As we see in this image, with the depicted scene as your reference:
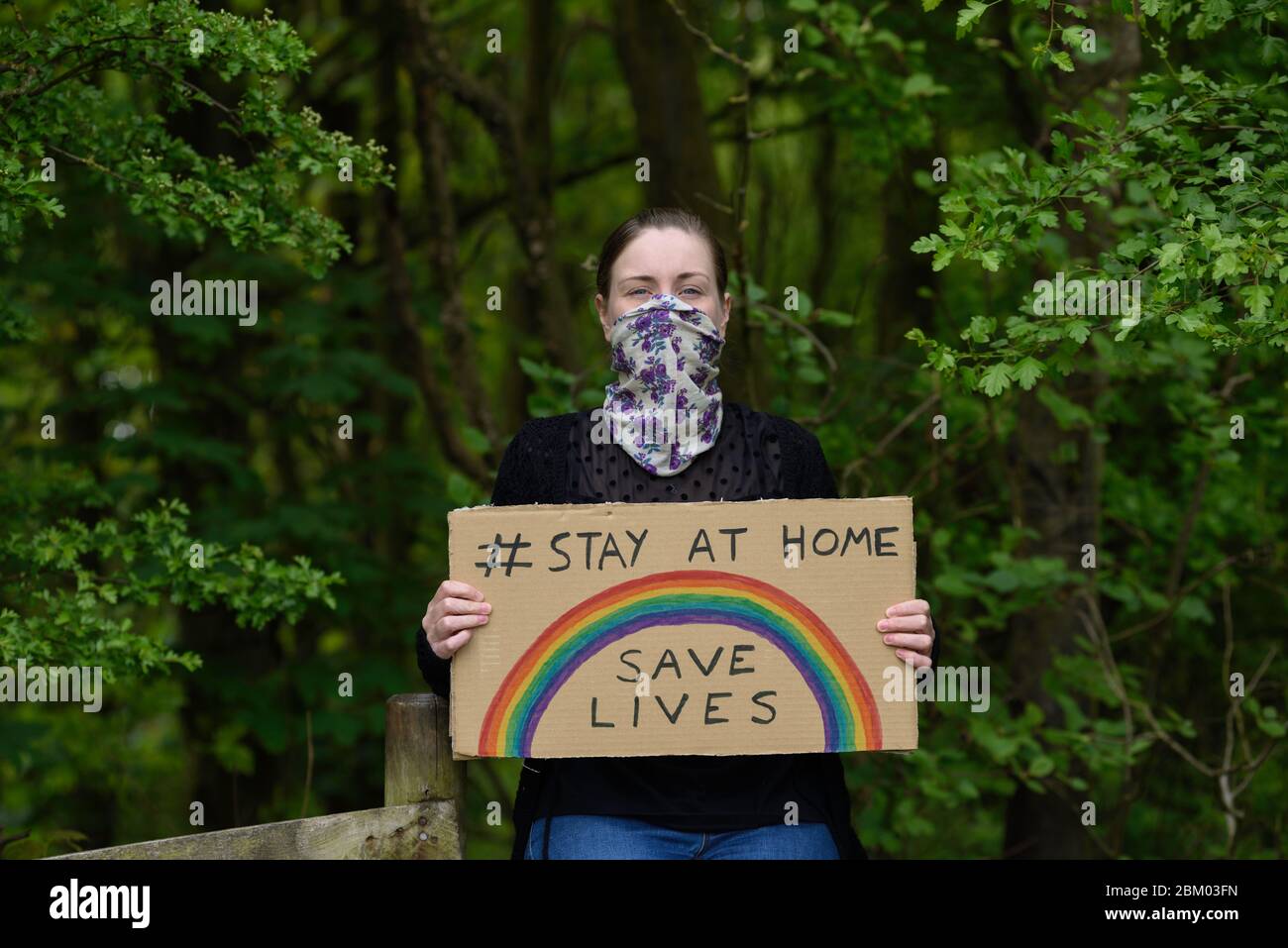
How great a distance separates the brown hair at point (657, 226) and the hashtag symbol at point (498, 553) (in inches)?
28.5

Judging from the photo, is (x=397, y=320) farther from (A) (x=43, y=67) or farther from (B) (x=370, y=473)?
(A) (x=43, y=67)

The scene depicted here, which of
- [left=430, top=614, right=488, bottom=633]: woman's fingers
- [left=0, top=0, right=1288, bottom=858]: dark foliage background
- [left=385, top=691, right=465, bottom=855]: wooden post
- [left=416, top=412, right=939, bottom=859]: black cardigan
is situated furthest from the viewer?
[left=0, top=0, right=1288, bottom=858]: dark foliage background

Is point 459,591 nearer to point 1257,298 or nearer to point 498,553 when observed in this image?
point 498,553

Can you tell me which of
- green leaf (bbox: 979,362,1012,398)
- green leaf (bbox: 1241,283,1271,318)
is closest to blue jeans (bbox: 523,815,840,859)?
green leaf (bbox: 979,362,1012,398)

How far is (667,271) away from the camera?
295cm

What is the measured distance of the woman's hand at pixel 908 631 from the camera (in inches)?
104

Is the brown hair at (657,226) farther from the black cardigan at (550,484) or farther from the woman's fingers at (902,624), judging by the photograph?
the woman's fingers at (902,624)

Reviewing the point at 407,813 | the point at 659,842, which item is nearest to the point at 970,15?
the point at 659,842

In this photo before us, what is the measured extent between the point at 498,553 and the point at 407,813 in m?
0.65

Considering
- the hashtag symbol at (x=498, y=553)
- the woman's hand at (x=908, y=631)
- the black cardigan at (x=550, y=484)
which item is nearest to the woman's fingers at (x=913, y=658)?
the woman's hand at (x=908, y=631)

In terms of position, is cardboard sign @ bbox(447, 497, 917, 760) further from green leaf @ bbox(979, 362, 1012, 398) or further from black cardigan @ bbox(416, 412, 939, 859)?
green leaf @ bbox(979, 362, 1012, 398)

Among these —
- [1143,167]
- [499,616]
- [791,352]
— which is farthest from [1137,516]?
[499,616]

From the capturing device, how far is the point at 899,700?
2.65 metres

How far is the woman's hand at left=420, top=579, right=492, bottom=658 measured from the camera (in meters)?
2.61
